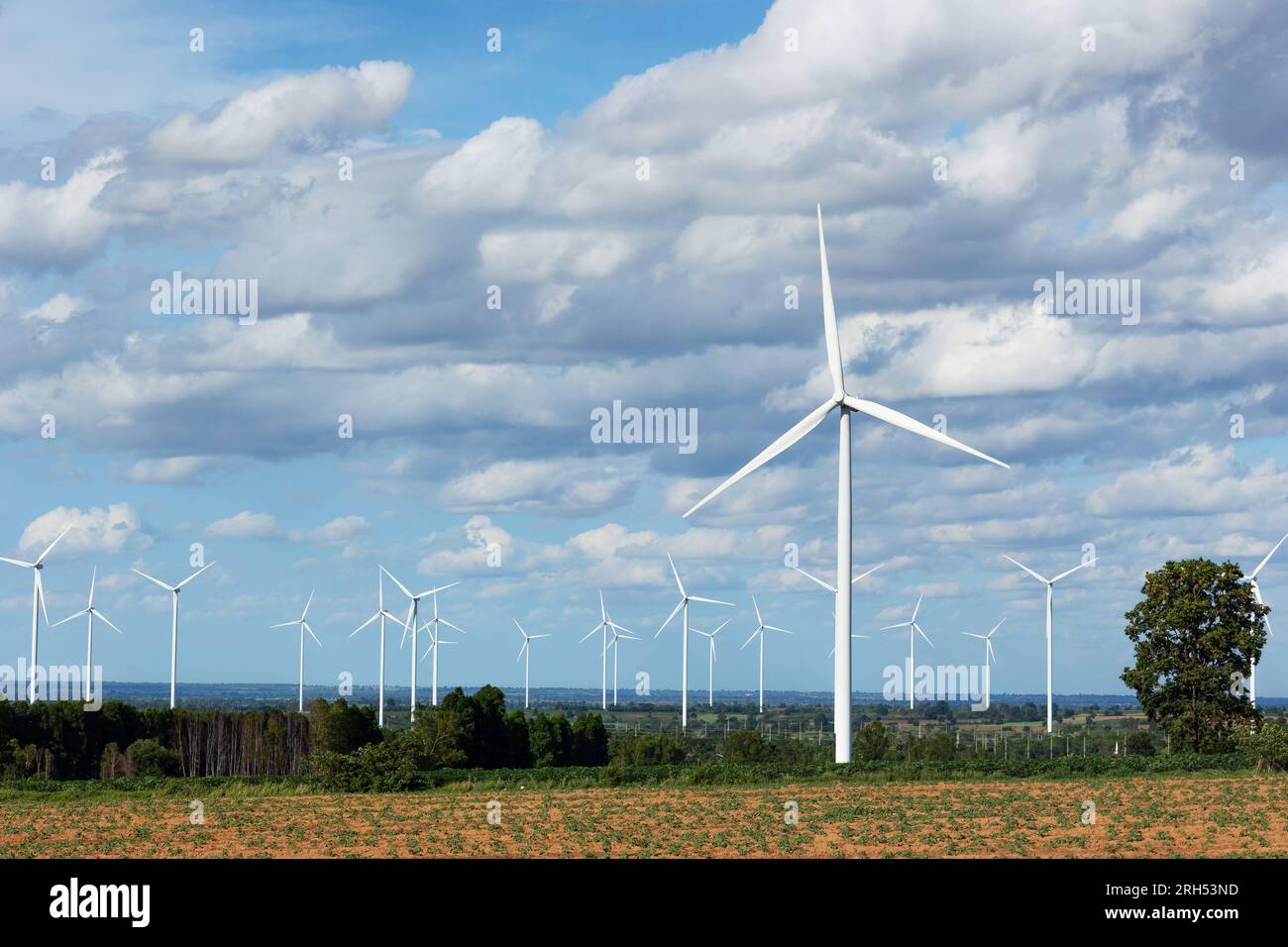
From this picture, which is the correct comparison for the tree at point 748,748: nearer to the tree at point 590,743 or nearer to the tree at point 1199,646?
the tree at point 590,743

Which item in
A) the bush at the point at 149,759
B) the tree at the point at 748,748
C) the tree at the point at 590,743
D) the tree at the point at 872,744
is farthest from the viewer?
the tree at the point at 872,744

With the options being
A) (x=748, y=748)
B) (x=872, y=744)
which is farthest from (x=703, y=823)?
(x=872, y=744)

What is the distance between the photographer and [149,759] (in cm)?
11294

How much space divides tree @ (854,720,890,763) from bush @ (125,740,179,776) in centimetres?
5490

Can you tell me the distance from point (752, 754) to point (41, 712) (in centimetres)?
5557

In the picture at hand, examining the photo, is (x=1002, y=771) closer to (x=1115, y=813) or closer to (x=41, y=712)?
(x=1115, y=813)

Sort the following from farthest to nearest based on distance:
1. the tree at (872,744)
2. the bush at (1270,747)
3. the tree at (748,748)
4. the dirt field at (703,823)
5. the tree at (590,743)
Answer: the tree at (872,744), the tree at (590,743), the tree at (748,748), the bush at (1270,747), the dirt field at (703,823)

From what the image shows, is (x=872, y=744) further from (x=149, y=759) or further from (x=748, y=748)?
(x=149, y=759)

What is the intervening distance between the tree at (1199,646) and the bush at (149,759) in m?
67.1

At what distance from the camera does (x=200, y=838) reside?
47.9 metres

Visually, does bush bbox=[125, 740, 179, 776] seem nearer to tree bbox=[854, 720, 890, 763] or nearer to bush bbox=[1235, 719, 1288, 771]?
tree bbox=[854, 720, 890, 763]

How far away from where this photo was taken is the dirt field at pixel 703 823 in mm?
43094

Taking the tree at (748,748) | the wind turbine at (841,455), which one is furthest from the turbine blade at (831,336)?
the tree at (748,748)
